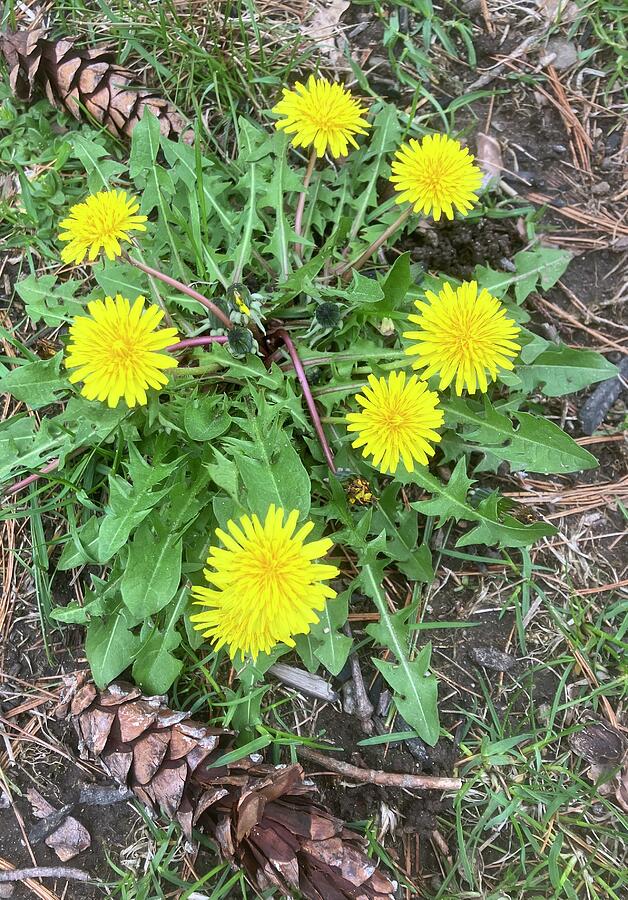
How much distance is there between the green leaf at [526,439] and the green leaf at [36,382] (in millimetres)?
1510

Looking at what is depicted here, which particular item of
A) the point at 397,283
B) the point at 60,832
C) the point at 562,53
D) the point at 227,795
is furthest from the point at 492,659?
the point at 562,53

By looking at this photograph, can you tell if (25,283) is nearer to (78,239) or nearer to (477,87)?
(78,239)

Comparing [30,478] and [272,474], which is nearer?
[272,474]

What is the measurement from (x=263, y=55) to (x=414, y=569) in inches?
95.8

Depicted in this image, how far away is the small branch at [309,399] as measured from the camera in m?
2.36

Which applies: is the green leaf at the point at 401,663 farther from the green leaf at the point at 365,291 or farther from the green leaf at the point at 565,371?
the green leaf at the point at 565,371

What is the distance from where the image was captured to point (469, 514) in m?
2.36

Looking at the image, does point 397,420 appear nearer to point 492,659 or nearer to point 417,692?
point 417,692

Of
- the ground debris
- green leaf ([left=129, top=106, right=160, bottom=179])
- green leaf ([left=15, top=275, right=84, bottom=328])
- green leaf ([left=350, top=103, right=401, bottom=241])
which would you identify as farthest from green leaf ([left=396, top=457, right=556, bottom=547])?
the ground debris

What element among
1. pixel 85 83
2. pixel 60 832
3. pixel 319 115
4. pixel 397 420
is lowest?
pixel 60 832

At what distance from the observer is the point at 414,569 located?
2473mm

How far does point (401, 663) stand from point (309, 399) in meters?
1.05

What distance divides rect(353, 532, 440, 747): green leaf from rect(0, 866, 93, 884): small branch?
130 cm

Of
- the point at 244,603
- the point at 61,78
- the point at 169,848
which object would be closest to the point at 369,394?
the point at 244,603
